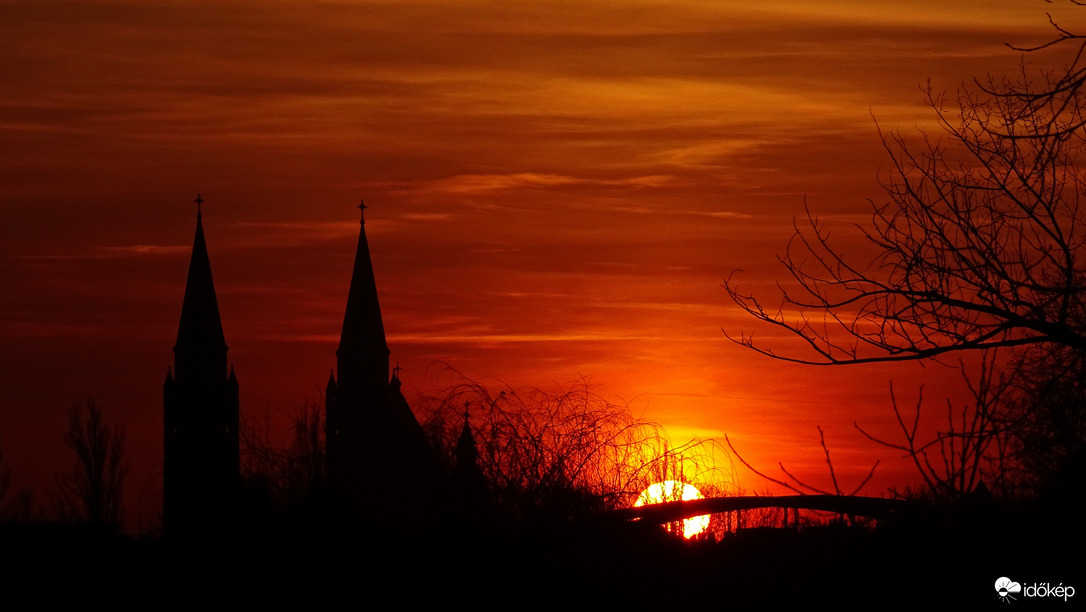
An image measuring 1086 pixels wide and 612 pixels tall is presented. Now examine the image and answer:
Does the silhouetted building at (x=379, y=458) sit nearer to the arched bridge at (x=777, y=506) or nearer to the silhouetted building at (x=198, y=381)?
the arched bridge at (x=777, y=506)

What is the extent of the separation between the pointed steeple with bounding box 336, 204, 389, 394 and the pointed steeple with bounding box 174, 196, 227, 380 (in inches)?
274

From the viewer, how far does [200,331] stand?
76250 millimetres

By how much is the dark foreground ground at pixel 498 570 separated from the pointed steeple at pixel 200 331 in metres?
65.3

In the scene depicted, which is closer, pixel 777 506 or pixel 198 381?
pixel 777 506

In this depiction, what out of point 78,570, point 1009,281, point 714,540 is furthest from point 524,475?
point 1009,281

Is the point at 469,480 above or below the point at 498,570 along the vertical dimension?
above

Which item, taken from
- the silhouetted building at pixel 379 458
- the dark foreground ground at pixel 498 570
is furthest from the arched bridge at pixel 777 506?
the silhouetted building at pixel 379 458
